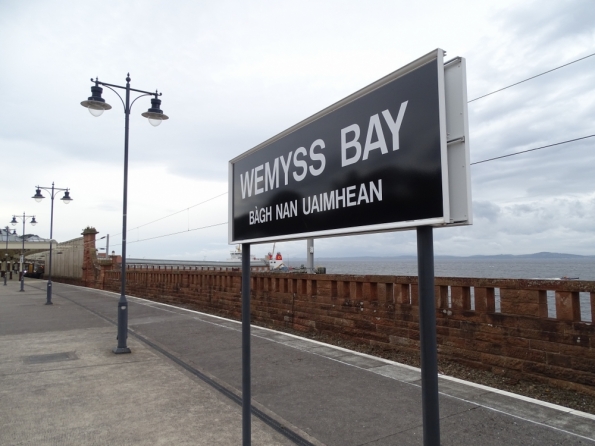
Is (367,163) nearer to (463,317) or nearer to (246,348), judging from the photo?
(246,348)

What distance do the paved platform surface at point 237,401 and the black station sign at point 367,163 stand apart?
3016mm

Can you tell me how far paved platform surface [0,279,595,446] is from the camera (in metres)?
4.64

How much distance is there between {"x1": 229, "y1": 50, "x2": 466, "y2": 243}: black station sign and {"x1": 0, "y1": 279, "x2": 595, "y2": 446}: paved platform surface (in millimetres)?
3016

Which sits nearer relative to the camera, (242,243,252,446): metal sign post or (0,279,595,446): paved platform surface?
(242,243,252,446): metal sign post

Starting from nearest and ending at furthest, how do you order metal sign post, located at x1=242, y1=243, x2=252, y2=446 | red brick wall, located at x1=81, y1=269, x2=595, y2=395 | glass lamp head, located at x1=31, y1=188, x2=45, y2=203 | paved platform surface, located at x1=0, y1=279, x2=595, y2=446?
metal sign post, located at x1=242, y1=243, x2=252, y2=446 < paved platform surface, located at x1=0, y1=279, x2=595, y2=446 < red brick wall, located at x1=81, y1=269, x2=595, y2=395 < glass lamp head, located at x1=31, y1=188, x2=45, y2=203

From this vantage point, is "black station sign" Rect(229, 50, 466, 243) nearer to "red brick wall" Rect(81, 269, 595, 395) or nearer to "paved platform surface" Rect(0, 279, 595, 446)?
"paved platform surface" Rect(0, 279, 595, 446)

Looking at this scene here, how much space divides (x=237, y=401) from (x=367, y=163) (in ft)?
15.7

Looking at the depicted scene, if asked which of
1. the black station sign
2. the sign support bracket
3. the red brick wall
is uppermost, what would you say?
the black station sign

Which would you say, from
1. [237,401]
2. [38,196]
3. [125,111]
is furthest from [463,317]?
[38,196]

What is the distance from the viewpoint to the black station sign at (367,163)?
5.68 feet

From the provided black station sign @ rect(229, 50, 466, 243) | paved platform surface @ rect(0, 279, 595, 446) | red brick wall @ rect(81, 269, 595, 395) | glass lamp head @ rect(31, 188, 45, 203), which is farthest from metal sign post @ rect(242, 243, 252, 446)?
glass lamp head @ rect(31, 188, 45, 203)

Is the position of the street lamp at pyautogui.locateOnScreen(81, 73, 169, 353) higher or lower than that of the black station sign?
higher

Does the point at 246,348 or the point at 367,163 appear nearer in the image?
the point at 367,163

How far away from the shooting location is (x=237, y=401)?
19.2ft
